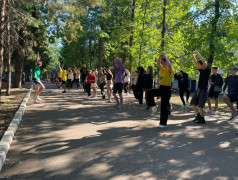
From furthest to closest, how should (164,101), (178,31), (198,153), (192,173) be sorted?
(178,31) → (164,101) → (198,153) → (192,173)

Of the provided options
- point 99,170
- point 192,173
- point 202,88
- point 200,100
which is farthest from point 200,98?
point 99,170

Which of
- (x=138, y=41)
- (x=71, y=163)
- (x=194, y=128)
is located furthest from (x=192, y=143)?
(x=138, y=41)

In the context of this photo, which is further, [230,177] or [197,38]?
[197,38]

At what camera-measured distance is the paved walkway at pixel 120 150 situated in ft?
12.8

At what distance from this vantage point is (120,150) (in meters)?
4.98

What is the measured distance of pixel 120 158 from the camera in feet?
14.9

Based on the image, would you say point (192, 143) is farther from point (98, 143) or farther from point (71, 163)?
point (71, 163)

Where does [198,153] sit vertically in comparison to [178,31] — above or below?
below

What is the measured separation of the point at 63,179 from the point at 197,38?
11.8 m

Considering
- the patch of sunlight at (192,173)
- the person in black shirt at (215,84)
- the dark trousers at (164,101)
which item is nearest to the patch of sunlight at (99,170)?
the patch of sunlight at (192,173)

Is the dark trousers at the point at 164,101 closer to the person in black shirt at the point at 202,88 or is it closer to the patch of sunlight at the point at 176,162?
the person in black shirt at the point at 202,88

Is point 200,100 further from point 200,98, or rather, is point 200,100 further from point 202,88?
point 202,88

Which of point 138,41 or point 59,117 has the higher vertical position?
point 138,41

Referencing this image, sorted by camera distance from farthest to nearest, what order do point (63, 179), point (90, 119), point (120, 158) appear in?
point (90, 119), point (120, 158), point (63, 179)
